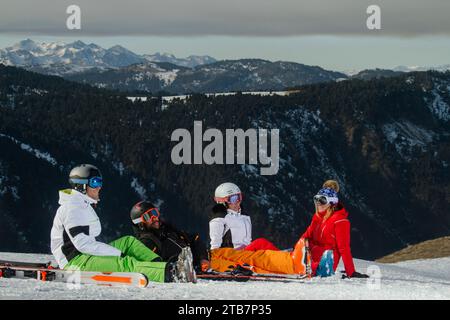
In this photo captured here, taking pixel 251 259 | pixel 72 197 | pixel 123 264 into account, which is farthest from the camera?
pixel 251 259

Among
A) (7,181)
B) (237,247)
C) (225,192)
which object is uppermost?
(225,192)

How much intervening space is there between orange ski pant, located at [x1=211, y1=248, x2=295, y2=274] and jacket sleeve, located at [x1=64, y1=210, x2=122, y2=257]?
2726 mm

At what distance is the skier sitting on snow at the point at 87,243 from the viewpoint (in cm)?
1224

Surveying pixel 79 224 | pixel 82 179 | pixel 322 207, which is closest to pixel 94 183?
pixel 82 179

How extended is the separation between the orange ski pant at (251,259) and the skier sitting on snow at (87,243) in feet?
6.89

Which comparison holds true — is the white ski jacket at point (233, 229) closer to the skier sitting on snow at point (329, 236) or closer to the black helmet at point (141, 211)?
the skier sitting on snow at point (329, 236)

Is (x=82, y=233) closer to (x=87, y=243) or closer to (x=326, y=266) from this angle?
(x=87, y=243)

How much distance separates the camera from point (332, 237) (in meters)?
14.4

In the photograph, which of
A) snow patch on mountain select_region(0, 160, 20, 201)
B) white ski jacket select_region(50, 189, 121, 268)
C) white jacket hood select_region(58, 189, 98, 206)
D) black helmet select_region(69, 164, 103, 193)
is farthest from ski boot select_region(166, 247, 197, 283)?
snow patch on mountain select_region(0, 160, 20, 201)

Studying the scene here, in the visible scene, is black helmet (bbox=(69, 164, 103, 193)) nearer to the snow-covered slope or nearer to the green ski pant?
the green ski pant

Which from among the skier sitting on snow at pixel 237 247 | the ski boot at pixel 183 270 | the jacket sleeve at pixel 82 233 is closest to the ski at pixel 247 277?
the skier sitting on snow at pixel 237 247

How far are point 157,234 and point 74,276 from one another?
1782 millimetres

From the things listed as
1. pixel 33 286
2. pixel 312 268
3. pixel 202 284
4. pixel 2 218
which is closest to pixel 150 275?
pixel 202 284

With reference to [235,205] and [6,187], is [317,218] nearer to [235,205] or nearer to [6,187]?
[235,205]
